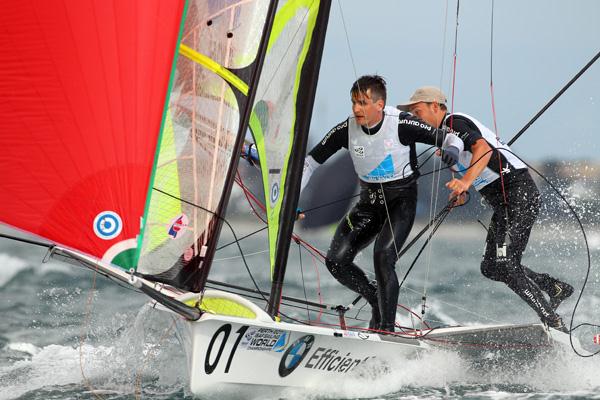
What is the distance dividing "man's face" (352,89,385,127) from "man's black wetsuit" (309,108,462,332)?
0.05 metres

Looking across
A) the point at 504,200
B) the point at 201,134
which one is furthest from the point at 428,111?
the point at 201,134

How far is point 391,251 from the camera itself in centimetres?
448

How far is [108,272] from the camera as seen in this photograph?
3572 mm

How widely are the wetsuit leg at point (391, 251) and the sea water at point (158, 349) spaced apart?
0.61 ft

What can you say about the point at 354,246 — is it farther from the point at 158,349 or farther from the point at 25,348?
the point at 25,348

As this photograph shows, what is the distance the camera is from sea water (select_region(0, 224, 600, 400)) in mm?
4379

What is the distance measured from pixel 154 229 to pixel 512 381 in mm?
2177

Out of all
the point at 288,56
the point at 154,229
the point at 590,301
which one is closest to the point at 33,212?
the point at 154,229

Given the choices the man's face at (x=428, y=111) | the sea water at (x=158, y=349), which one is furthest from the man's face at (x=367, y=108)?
the sea water at (x=158, y=349)

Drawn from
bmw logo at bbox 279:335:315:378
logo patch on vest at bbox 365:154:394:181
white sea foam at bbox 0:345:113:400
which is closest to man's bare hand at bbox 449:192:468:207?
logo patch on vest at bbox 365:154:394:181

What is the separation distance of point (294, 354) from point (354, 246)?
0.87 meters

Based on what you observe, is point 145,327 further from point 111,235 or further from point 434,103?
point 434,103

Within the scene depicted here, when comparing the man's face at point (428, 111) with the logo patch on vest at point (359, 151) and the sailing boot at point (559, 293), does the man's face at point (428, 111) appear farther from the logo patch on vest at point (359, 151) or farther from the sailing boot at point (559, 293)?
the sailing boot at point (559, 293)

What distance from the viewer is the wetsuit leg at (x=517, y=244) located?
15.8 feet
